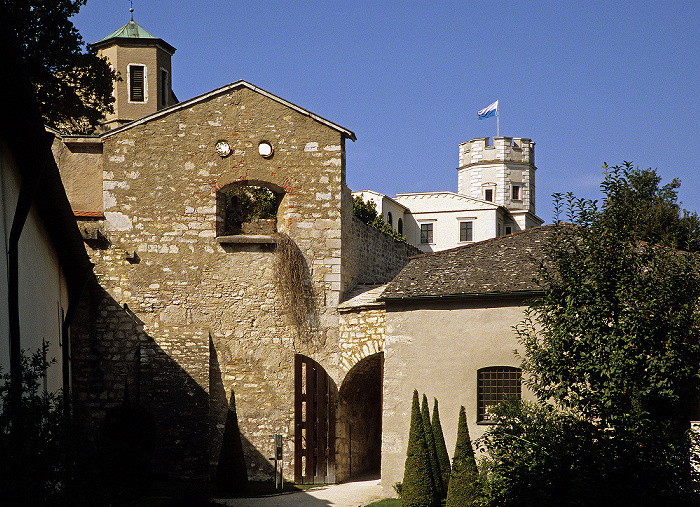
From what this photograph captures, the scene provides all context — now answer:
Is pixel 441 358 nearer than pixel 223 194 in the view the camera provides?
Yes

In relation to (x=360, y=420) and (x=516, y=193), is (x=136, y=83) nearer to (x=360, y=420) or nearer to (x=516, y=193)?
(x=360, y=420)

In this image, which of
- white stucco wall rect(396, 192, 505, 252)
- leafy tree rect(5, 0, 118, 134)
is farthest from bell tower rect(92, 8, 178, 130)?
white stucco wall rect(396, 192, 505, 252)

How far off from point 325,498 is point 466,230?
45.2 m

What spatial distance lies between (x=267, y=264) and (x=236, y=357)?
7.37ft

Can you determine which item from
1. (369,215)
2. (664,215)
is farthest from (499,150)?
(664,215)

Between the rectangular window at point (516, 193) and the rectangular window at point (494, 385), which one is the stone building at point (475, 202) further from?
the rectangular window at point (494, 385)

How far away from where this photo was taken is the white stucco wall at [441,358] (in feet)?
54.7

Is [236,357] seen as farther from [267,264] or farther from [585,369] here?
[585,369]

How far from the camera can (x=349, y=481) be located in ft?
64.1

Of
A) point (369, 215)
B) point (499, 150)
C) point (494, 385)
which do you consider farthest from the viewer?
point (499, 150)

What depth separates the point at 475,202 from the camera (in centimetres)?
6069

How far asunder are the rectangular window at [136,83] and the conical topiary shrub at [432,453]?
26.4 metres

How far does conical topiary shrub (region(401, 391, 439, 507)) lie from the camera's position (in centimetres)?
1524

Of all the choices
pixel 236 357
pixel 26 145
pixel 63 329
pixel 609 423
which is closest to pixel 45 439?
pixel 26 145
